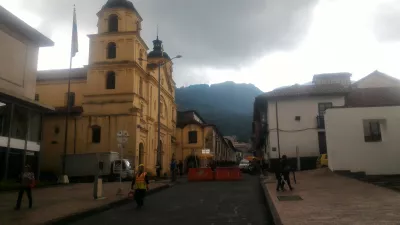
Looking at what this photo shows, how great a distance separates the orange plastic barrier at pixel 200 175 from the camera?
29744mm

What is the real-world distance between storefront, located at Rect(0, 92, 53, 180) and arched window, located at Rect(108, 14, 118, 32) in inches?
609

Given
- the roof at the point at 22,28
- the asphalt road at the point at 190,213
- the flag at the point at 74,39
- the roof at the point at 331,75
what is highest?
A: the roof at the point at 331,75

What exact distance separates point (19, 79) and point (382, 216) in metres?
Result: 22.1

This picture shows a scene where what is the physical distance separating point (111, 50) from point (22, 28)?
51.6 feet

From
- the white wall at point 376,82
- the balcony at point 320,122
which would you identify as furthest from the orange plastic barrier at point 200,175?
the white wall at point 376,82

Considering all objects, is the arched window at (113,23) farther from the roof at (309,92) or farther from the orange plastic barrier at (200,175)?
the orange plastic barrier at (200,175)

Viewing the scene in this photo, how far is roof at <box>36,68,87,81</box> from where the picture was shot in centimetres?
4240

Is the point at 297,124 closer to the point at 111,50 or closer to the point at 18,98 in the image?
the point at 111,50

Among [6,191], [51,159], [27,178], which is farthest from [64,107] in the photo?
[27,178]

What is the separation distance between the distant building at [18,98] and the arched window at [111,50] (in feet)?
42.2

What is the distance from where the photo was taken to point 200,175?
29.8 meters

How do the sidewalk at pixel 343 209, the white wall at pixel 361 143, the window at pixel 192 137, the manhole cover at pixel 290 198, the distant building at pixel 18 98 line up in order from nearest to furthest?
the sidewalk at pixel 343 209 < the manhole cover at pixel 290 198 < the distant building at pixel 18 98 < the white wall at pixel 361 143 < the window at pixel 192 137

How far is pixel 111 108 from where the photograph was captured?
123 feet

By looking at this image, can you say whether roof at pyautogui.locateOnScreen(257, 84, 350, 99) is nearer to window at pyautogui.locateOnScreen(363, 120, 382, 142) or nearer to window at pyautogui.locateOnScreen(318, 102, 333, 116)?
window at pyautogui.locateOnScreen(318, 102, 333, 116)
